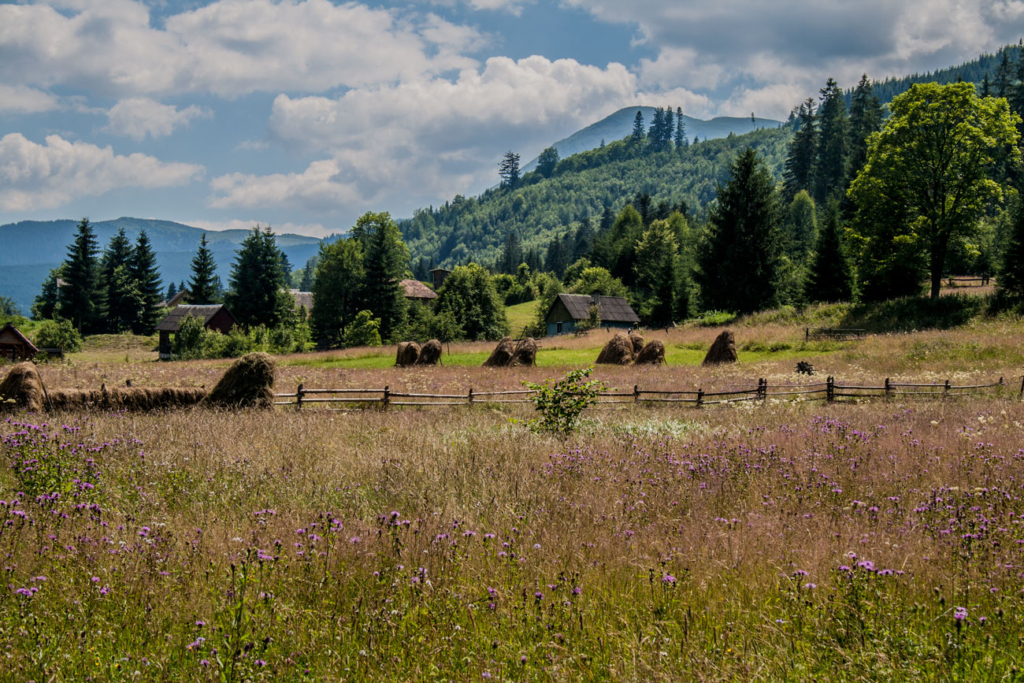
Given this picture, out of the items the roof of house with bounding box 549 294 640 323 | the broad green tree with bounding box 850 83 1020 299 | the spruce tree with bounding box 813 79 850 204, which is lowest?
the roof of house with bounding box 549 294 640 323

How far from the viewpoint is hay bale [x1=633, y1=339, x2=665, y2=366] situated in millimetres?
31250

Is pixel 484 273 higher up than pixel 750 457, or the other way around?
pixel 484 273

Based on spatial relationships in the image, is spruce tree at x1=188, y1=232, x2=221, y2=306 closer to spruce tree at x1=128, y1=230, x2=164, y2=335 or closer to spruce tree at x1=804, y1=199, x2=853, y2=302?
spruce tree at x1=128, y1=230, x2=164, y2=335

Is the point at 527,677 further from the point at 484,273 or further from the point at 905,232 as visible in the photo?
the point at 484,273

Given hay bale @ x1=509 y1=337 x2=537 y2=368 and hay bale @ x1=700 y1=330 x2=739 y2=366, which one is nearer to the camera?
hay bale @ x1=700 y1=330 x2=739 y2=366

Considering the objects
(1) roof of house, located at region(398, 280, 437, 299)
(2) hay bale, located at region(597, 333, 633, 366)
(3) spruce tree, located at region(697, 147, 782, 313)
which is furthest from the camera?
(1) roof of house, located at region(398, 280, 437, 299)

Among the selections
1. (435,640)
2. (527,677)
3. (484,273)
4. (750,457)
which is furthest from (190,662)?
(484,273)

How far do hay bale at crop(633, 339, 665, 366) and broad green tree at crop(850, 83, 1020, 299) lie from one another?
66.7ft

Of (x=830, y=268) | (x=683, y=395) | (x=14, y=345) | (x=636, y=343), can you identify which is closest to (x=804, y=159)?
(x=830, y=268)

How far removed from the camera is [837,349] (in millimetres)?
32594

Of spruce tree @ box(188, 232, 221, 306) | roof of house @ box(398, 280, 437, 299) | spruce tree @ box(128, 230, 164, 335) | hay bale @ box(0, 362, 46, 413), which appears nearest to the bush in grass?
hay bale @ box(0, 362, 46, 413)

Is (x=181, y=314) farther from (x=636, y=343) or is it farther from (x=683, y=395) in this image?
(x=683, y=395)

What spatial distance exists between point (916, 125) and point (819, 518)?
4320cm

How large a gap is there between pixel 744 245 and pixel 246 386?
163 ft
